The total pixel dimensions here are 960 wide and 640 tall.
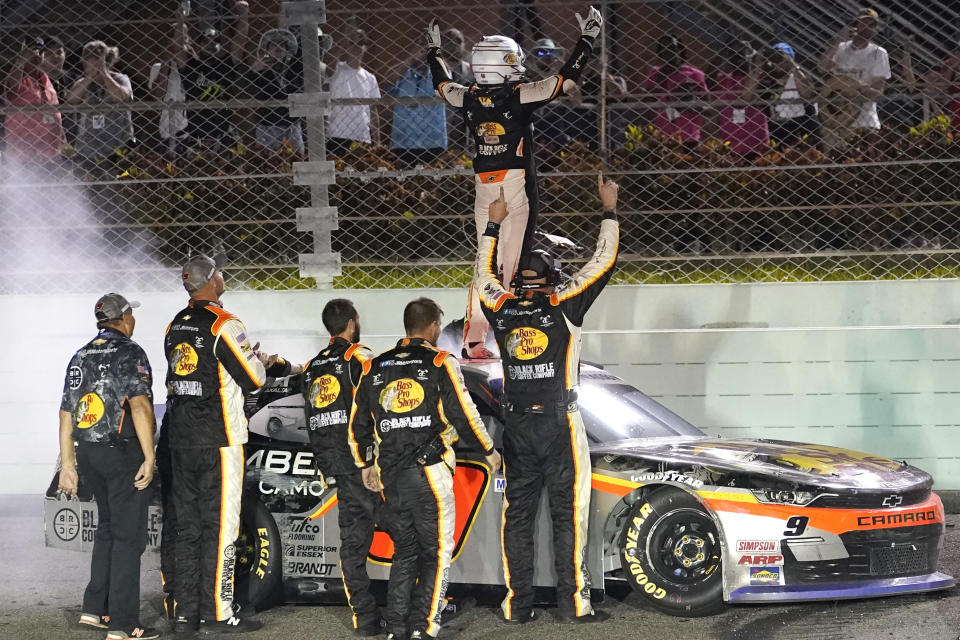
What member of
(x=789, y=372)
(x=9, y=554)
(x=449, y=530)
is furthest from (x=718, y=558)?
(x=9, y=554)

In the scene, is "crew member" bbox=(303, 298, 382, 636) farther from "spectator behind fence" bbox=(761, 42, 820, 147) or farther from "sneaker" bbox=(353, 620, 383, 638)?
"spectator behind fence" bbox=(761, 42, 820, 147)

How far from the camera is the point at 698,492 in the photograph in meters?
6.19

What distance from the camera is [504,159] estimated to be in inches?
305

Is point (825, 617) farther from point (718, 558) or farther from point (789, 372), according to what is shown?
point (789, 372)

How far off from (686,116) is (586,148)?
0.84 meters

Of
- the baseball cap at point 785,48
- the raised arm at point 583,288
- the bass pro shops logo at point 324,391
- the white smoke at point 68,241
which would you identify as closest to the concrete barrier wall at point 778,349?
the white smoke at point 68,241

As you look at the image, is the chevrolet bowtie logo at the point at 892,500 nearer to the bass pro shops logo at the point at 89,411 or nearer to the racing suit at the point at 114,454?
the racing suit at the point at 114,454

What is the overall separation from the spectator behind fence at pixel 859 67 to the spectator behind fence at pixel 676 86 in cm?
99

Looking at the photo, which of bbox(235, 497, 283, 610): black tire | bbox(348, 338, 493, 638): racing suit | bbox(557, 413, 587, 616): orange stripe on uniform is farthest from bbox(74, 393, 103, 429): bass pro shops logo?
bbox(557, 413, 587, 616): orange stripe on uniform

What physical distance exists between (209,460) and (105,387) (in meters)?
0.62

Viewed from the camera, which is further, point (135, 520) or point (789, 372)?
point (789, 372)

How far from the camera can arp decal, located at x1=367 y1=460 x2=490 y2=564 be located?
6.47 meters

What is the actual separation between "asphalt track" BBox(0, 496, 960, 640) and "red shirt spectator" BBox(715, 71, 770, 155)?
374cm

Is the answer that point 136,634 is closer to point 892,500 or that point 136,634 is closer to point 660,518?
point 660,518
